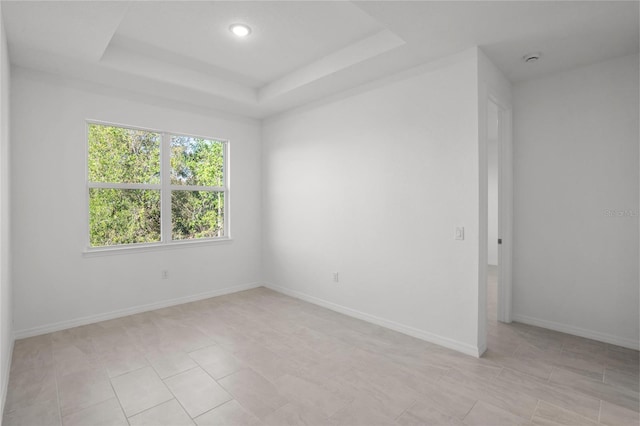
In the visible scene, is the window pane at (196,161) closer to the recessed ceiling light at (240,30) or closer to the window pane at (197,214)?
the window pane at (197,214)

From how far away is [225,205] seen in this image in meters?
4.94

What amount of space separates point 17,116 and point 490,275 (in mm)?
7051

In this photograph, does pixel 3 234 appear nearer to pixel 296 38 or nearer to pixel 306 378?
pixel 306 378

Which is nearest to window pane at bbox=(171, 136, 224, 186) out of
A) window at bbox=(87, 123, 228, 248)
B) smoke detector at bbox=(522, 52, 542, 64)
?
window at bbox=(87, 123, 228, 248)

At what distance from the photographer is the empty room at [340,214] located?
91.1 inches

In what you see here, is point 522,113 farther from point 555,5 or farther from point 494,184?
point 494,184

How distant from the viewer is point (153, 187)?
4.16 meters

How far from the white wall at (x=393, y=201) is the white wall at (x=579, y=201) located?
1.13m

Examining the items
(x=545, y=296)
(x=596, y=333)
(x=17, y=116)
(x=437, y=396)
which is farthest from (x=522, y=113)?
(x=17, y=116)

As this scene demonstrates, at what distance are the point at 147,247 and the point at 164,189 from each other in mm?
754

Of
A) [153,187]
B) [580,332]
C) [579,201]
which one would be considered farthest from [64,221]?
[580,332]

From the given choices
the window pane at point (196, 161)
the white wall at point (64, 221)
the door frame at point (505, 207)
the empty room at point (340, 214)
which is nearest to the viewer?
the empty room at point (340, 214)

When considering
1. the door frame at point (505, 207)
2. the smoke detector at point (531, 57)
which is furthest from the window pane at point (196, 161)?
the smoke detector at point (531, 57)

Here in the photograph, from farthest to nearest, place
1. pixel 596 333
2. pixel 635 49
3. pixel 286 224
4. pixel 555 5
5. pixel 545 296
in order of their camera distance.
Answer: pixel 286 224 → pixel 545 296 → pixel 596 333 → pixel 635 49 → pixel 555 5
